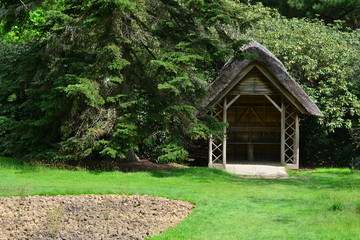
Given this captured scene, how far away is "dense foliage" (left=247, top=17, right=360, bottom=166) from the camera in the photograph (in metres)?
20.0

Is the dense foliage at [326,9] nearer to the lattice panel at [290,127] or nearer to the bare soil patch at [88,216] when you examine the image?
the lattice panel at [290,127]

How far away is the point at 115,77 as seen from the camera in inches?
559

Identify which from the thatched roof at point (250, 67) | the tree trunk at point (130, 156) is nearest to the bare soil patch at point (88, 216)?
A: the tree trunk at point (130, 156)

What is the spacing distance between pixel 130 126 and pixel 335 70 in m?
10.6

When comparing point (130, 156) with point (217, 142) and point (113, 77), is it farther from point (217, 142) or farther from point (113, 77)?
point (217, 142)

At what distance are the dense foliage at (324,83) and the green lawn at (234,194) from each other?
10.7ft

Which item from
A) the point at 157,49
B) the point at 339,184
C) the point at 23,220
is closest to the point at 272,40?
the point at 157,49

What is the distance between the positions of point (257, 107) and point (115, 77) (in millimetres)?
8586

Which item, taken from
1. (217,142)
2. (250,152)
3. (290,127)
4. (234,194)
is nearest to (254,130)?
(250,152)

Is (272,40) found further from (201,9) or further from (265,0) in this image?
(265,0)

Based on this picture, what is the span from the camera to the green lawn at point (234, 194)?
7316mm

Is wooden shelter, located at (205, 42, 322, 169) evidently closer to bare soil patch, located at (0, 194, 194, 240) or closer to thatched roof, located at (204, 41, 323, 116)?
thatched roof, located at (204, 41, 323, 116)

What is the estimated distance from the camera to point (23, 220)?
25.9 ft

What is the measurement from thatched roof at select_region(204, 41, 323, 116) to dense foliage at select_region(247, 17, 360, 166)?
3144 mm
